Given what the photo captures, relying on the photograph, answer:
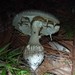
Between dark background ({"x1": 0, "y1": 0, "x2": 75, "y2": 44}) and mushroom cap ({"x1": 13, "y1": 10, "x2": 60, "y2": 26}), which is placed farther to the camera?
dark background ({"x1": 0, "y1": 0, "x2": 75, "y2": 44})

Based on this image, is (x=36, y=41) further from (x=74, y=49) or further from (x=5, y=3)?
(x=5, y=3)

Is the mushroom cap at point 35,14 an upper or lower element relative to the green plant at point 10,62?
upper

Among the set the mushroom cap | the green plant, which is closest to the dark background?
the green plant

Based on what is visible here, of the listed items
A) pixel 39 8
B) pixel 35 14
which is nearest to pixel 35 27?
pixel 35 14

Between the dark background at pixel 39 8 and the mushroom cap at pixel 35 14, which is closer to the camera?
the mushroom cap at pixel 35 14

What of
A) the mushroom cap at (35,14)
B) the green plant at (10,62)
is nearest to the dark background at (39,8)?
the green plant at (10,62)

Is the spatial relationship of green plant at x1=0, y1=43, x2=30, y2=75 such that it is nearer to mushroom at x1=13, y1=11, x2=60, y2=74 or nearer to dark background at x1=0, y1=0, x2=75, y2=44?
mushroom at x1=13, y1=11, x2=60, y2=74

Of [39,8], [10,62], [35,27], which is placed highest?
[39,8]

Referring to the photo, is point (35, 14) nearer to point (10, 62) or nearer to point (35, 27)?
point (35, 27)

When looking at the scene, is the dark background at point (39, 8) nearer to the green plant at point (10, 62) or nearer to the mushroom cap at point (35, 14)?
the green plant at point (10, 62)
